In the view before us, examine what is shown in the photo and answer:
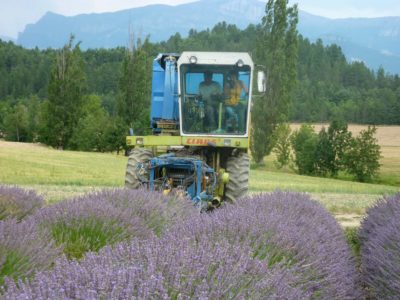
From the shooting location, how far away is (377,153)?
44.3 meters

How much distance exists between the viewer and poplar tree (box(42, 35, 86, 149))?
167ft

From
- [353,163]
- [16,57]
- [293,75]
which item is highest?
[16,57]

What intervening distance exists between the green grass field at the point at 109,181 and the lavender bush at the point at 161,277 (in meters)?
7.12

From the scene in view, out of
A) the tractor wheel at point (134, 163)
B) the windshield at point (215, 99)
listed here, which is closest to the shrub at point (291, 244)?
the windshield at point (215, 99)

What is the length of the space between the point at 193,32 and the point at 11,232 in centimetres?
13818

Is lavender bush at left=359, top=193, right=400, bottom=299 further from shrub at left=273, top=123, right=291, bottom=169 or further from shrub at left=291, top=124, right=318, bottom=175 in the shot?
shrub at left=273, top=123, right=291, bottom=169

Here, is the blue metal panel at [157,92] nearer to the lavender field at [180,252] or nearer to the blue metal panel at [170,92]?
the blue metal panel at [170,92]

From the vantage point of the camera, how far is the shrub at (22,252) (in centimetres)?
355

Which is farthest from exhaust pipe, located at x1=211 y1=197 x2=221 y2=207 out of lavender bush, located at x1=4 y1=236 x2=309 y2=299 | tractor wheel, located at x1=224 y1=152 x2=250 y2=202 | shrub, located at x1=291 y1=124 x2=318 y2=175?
shrub, located at x1=291 y1=124 x2=318 y2=175

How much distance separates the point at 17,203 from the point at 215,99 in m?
4.15

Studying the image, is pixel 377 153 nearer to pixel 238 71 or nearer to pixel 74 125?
pixel 74 125

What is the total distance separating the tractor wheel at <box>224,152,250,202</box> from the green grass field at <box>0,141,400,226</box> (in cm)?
231

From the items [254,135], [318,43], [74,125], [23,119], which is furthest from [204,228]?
[318,43]

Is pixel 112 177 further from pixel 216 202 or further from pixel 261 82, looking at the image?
pixel 261 82
